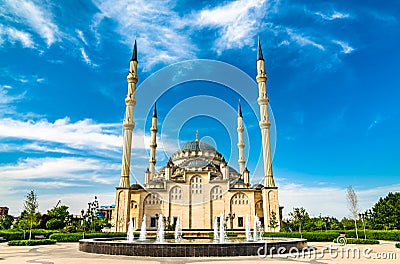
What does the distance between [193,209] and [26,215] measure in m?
18.3

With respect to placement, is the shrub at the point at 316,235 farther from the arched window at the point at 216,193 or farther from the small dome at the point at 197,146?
the small dome at the point at 197,146

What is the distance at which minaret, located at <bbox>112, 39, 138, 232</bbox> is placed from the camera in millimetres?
A: 31641

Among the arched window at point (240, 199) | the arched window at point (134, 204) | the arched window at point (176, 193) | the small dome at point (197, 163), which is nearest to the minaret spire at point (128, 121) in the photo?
the arched window at point (134, 204)

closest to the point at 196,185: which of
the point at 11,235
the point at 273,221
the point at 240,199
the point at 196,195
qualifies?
the point at 196,195

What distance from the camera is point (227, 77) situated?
22844 mm

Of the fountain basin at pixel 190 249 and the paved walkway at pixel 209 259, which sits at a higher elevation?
the fountain basin at pixel 190 249

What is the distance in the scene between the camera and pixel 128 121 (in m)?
34.4

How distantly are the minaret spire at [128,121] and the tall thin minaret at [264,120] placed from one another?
14817mm

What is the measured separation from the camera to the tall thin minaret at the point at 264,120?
3247 centimetres

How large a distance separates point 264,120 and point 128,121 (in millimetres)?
15583

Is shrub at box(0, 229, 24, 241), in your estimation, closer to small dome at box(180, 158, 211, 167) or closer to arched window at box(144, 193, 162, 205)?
arched window at box(144, 193, 162, 205)

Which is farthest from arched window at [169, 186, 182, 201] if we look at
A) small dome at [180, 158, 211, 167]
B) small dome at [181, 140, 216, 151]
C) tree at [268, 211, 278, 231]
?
small dome at [181, 140, 216, 151]

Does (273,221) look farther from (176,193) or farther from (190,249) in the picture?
(190,249)

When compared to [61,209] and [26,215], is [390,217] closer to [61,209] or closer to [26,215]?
[26,215]
